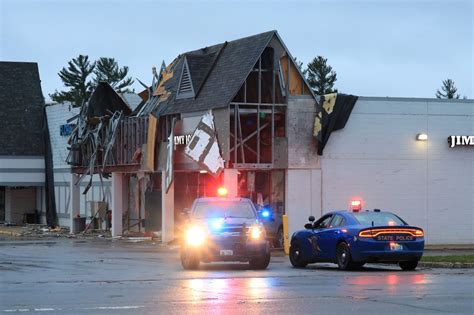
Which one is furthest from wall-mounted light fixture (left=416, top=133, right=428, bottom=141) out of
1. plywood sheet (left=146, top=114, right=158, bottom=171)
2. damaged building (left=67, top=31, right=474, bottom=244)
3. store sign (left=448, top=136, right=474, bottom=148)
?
plywood sheet (left=146, top=114, right=158, bottom=171)

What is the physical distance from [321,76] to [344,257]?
65.2 m

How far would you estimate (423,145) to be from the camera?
3656cm

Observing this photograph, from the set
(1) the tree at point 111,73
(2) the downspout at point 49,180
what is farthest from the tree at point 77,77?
(2) the downspout at point 49,180

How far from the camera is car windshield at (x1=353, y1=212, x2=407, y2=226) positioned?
23.0 meters

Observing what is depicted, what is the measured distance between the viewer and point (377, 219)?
23.2 m

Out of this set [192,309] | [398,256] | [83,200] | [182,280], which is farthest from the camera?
[83,200]

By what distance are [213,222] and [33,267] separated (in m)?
4.60

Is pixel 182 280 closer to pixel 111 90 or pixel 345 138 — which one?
pixel 345 138

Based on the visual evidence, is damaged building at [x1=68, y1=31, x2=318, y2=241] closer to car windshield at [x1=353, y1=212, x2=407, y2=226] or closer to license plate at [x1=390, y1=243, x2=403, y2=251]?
car windshield at [x1=353, y1=212, x2=407, y2=226]

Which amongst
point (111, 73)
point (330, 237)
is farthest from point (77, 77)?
point (330, 237)

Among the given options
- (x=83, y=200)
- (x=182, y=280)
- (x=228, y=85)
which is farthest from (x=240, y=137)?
(x=83, y=200)

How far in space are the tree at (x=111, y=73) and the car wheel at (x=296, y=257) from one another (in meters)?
75.2

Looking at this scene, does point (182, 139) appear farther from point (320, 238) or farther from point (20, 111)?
point (20, 111)

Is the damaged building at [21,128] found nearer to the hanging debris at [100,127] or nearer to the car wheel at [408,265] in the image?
the hanging debris at [100,127]
